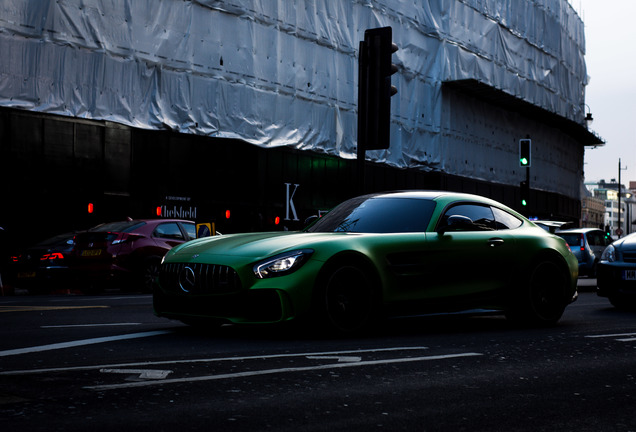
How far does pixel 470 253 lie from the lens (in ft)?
30.5

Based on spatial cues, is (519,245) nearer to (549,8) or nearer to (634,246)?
(634,246)

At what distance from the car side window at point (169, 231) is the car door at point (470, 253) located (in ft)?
33.0

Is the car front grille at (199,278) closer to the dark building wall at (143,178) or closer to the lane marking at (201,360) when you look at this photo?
the lane marking at (201,360)

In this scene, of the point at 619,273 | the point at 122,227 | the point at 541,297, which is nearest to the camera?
the point at 541,297

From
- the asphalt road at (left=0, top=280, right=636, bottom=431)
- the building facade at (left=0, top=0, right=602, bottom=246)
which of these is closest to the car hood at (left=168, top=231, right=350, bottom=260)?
the asphalt road at (left=0, top=280, right=636, bottom=431)

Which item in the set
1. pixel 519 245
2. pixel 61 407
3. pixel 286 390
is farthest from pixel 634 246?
pixel 61 407

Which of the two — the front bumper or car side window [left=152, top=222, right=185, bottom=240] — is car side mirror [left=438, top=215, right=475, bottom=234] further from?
car side window [left=152, top=222, right=185, bottom=240]

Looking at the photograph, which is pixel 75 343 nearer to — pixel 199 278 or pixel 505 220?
pixel 199 278

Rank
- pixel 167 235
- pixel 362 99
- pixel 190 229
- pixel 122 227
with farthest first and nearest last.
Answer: pixel 190 229, pixel 167 235, pixel 122 227, pixel 362 99

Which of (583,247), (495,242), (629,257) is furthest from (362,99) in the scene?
(583,247)

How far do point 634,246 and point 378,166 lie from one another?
28108mm

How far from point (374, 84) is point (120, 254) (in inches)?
256

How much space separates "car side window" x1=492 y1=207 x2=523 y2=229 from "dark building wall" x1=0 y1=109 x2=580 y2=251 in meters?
14.0

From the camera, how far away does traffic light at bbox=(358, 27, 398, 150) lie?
46.5 ft
